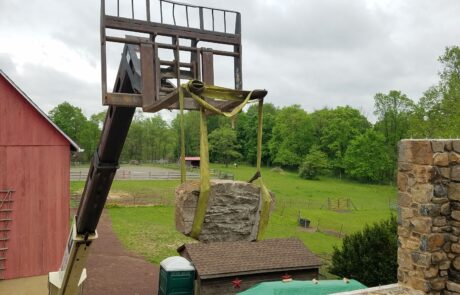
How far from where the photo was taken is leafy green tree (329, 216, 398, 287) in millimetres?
15188

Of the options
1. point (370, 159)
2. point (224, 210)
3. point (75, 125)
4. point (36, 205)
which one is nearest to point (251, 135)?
point (370, 159)

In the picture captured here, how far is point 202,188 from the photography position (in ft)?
11.2

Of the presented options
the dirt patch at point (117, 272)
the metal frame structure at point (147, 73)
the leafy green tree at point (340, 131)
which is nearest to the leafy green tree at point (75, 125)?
the leafy green tree at point (340, 131)

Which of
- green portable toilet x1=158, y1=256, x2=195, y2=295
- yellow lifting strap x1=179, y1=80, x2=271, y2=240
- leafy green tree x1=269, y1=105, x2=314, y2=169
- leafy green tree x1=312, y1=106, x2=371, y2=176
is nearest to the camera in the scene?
yellow lifting strap x1=179, y1=80, x2=271, y2=240

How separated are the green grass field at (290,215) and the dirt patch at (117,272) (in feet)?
2.82

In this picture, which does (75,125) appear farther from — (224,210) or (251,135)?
(224,210)

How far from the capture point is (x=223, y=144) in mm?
69250

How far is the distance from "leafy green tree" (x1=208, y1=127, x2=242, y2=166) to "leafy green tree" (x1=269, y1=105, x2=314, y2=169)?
695 cm

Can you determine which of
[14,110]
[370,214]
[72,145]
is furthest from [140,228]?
[370,214]

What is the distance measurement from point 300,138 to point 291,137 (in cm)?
154

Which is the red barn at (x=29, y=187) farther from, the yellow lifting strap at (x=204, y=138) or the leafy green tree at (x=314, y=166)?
the leafy green tree at (x=314, y=166)

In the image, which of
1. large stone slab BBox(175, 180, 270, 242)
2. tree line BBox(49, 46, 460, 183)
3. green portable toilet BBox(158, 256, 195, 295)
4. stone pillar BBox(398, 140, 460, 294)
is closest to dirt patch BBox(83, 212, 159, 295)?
green portable toilet BBox(158, 256, 195, 295)

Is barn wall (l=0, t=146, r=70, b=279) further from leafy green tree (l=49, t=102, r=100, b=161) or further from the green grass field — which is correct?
leafy green tree (l=49, t=102, r=100, b=161)

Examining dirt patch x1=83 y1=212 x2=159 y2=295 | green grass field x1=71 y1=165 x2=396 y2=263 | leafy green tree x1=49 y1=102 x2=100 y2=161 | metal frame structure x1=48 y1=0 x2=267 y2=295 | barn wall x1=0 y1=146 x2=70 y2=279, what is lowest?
dirt patch x1=83 y1=212 x2=159 y2=295
